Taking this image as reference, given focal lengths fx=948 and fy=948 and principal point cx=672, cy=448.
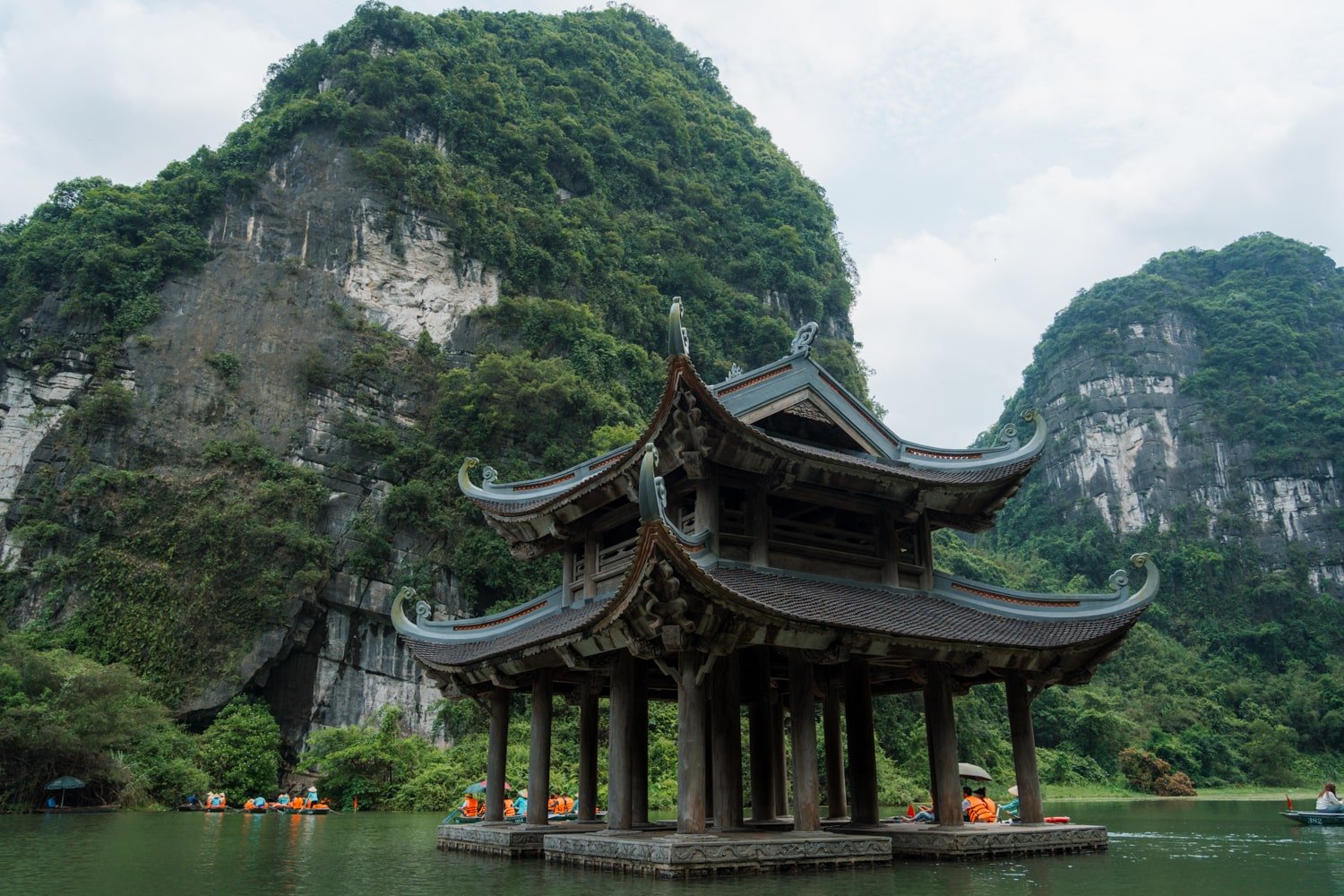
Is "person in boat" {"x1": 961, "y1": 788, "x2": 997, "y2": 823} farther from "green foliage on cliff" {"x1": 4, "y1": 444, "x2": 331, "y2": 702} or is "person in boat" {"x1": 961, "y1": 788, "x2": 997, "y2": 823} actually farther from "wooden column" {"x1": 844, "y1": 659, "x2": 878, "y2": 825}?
"green foliage on cliff" {"x1": 4, "y1": 444, "x2": 331, "y2": 702}

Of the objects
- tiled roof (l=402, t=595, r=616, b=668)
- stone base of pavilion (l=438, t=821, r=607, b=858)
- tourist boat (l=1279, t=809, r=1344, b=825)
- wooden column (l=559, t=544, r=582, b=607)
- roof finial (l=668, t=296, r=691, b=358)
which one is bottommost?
tourist boat (l=1279, t=809, r=1344, b=825)

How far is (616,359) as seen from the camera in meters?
50.3

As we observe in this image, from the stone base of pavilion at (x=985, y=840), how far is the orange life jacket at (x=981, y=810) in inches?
67.3

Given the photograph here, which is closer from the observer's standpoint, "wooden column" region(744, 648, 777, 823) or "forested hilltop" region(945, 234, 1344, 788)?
"wooden column" region(744, 648, 777, 823)

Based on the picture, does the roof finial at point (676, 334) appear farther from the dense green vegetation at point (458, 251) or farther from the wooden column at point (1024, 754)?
the dense green vegetation at point (458, 251)

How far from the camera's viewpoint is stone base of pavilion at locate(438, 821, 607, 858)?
42.5 feet

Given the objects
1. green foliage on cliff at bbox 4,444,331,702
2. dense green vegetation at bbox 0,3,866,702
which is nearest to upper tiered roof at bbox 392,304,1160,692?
green foliage on cliff at bbox 4,444,331,702

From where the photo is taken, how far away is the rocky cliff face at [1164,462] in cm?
8244

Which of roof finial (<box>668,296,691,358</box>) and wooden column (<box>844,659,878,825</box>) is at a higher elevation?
roof finial (<box>668,296,691,358</box>)

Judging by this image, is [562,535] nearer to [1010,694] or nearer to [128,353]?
[1010,694]

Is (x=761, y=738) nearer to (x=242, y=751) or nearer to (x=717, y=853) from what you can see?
(x=717, y=853)

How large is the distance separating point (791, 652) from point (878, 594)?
8.04 feet

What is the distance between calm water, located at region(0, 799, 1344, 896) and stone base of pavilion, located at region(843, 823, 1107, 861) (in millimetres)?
348

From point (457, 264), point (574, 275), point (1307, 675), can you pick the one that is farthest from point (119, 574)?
point (1307, 675)
